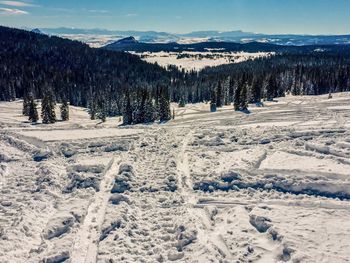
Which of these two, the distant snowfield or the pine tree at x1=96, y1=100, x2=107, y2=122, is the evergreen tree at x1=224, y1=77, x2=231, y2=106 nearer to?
the pine tree at x1=96, y1=100, x2=107, y2=122

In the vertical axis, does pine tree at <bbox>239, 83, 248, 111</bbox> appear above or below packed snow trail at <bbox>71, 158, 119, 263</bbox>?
above

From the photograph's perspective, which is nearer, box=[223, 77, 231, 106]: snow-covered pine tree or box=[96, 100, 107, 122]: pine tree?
box=[96, 100, 107, 122]: pine tree

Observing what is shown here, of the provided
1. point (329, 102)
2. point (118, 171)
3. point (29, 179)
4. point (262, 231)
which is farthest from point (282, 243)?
point (329, 102)

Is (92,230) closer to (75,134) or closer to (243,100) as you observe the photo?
(75,134)

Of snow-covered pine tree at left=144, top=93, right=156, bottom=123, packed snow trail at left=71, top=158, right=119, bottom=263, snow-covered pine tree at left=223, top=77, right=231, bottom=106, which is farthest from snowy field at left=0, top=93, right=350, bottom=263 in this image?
snow-covered pine tree at left=223, top=77, right=231, bottom=106

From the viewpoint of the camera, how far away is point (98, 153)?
4025cm

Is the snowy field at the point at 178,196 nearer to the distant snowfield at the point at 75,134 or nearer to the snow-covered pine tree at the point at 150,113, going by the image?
the distant snowfield at the point at 75,134

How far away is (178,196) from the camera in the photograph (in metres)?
29.0

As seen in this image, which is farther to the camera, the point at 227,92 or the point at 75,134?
the point at 227,92

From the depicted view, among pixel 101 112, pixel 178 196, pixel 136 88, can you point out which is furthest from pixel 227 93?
pixel 178 196

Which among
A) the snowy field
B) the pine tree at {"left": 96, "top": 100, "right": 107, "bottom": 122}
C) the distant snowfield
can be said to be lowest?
the pine tree at {"left": 96, "top": 100, "right": 107, "bottom": 122}

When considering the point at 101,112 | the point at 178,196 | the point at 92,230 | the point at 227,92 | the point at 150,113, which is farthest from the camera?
the point at 227,92

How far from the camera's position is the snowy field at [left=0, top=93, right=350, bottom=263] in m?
21.7

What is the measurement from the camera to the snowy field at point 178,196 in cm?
2169
